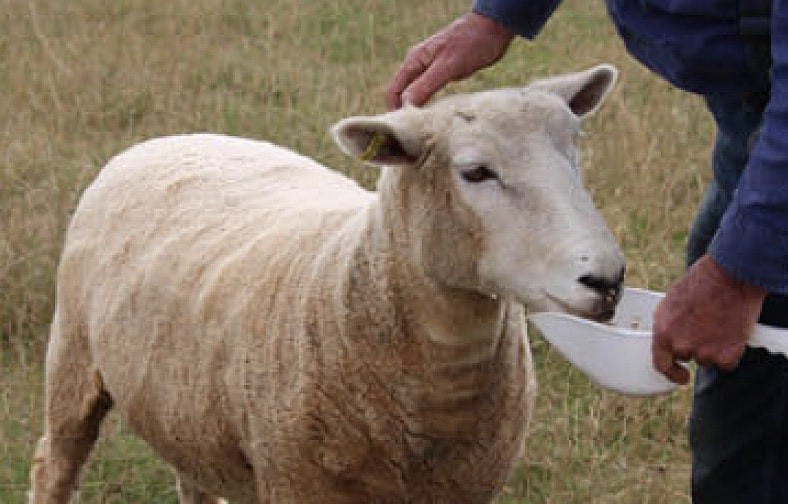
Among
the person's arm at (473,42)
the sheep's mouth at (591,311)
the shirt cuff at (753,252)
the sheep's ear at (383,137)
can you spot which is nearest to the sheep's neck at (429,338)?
the sheep's ear at (383,137)

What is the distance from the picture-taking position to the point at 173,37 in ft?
25.7

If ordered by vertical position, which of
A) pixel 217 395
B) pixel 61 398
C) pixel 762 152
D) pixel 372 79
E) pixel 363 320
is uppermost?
pixel 762 152

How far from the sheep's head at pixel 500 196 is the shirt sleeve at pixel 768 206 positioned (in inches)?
9.4

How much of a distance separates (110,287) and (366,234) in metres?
0.90

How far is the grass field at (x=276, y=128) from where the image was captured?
4.02 m

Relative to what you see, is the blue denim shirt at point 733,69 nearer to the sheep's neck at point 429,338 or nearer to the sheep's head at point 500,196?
the sheep's head at point 500,196

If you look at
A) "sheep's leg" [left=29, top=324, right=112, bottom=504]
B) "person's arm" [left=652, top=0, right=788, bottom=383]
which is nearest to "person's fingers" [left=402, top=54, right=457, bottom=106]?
"person's arm" [left=652, top=0, right=788, bottom=383]

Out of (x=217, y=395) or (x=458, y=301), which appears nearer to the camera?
(x=458, y=301)

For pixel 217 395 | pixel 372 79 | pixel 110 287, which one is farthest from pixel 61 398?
pixel 372 79

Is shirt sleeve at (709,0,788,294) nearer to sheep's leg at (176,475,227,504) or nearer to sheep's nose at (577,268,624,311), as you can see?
sheep's nose at (577,268,624,311)

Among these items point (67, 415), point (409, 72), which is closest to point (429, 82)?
point (409, 72)

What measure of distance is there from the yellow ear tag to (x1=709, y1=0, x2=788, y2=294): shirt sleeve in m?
0.71

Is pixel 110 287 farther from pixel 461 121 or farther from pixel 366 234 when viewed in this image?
pixel 461 121

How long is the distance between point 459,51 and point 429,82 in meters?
0.12
